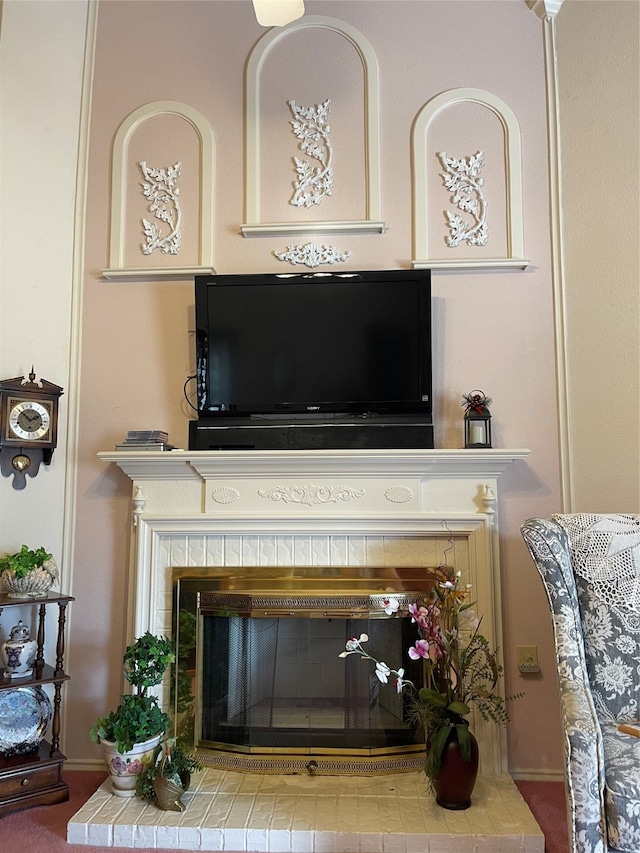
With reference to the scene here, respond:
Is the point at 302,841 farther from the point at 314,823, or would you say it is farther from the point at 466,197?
the point at 466,197

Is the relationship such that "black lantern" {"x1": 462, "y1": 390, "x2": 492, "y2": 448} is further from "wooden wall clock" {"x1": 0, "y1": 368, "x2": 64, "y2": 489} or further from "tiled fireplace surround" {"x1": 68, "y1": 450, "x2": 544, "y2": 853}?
"wooden wall clock" {"x1": 0, "y1": 368, "x2": 64, "y2": 489}

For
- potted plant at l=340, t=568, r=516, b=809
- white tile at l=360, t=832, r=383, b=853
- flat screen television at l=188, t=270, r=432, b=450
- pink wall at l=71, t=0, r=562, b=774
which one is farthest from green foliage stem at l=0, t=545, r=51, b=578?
white tile at l=360, t=832, r=383, b=853

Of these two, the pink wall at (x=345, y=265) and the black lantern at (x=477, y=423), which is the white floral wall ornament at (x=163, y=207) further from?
the black lantern at (x=477, y=423)

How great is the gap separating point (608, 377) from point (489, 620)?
106 centimetres

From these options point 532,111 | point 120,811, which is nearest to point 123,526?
point 120,811

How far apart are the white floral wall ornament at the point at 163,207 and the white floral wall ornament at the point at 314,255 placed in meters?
0.47

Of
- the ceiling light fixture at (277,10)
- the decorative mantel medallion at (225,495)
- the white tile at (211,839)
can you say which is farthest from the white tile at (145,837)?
the ceiling light fixture at (277,10)

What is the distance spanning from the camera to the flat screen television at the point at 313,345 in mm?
2514

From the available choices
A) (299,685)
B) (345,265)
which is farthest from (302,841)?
(345,265)

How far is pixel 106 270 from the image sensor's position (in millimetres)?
2707

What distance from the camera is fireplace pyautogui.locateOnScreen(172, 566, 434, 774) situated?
2.43 m

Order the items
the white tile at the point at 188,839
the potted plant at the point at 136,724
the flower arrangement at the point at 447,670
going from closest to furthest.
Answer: the white tile at the point at 188,839, the flower arrangement at the point at 447,670, the potted plant at the point at 136,724

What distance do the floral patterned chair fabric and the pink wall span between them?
525 millimetres

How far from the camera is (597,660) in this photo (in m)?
1.93
